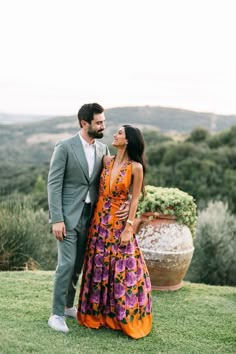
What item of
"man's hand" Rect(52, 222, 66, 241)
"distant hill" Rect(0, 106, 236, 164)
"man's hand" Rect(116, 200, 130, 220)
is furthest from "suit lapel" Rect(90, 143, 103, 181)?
"distant hill" Rect(0, 106, 236, 164)

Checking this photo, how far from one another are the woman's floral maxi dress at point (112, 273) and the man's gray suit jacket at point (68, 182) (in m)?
0.22

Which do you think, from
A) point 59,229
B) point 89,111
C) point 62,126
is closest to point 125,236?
point 59,229

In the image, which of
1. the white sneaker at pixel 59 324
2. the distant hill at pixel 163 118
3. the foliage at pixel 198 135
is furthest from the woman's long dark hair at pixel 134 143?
the distant hill at pixel 163 118

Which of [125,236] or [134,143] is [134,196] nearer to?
[125,236]

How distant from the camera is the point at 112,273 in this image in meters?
4.90

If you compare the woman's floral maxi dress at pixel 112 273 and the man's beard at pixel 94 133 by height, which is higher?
the man's beard at pixel 94 133

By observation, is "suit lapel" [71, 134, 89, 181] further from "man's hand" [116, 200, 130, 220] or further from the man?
"man's hand" [116, 200, 130, 220]

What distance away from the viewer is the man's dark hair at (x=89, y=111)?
4641 mm

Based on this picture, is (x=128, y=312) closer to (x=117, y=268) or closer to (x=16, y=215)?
(x=117, y=268)

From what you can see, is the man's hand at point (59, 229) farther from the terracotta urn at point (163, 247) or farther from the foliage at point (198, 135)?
the foliage at point (198, 135)

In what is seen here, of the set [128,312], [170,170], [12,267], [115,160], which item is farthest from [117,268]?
[170,170]

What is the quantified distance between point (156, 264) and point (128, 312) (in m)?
1.82

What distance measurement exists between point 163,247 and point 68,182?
2.30m

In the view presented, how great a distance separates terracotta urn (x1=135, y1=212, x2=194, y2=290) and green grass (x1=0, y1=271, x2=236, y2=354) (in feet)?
0.75
